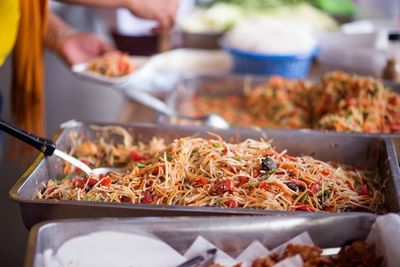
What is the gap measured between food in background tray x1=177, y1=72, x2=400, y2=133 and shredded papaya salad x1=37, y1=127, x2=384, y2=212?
660 mm

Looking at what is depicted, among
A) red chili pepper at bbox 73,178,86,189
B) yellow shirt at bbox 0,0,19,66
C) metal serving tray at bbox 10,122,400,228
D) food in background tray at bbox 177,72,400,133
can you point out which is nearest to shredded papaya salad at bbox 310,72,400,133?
food in background tray at bbox 177,72,400,133

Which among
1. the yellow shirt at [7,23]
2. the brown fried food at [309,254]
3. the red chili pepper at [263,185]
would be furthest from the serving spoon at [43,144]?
the yellow shirt at [7,23]

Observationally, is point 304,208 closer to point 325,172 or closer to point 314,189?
point 314,189

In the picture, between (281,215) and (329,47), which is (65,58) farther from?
(281,215)

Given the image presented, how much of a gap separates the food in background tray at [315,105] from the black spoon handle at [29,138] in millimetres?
1045

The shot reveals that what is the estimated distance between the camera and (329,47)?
3676 mm

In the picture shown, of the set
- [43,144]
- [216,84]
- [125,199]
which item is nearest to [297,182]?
[125,199]

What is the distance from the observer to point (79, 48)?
3.19 m

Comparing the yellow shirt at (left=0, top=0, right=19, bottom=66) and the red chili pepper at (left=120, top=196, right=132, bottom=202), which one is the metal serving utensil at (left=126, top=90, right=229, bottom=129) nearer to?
the yellow shirt at (left=0, top=0, right=19, bottom=66)

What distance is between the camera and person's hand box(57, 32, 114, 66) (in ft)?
10.2

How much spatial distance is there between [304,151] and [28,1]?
1563 mm

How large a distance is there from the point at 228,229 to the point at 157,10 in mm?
1952

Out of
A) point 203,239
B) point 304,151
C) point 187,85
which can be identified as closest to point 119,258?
point 203,239

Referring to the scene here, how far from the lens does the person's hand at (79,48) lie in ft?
10.2
